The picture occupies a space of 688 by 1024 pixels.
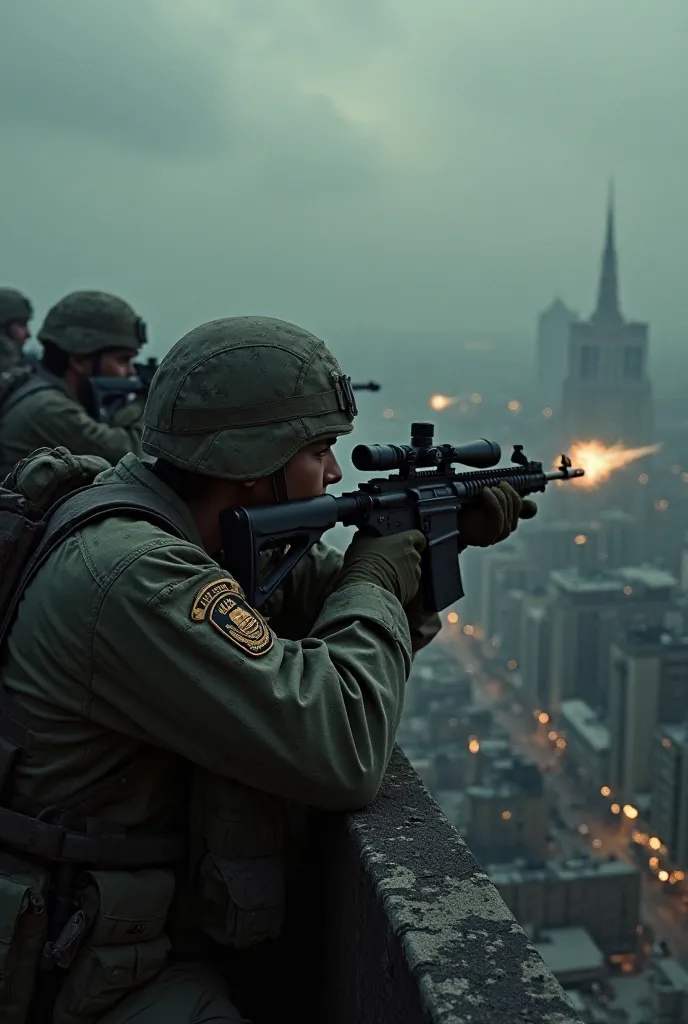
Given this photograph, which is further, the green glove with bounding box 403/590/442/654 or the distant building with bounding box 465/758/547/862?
the distant building with bounding box 465/758/547/862

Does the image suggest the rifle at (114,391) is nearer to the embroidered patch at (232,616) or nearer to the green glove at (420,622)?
the green glove at (420,622)

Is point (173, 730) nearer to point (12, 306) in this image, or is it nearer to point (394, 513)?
point (394, 513)

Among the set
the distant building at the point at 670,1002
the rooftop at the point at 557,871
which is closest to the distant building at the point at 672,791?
the rooftop at the point at 557,871

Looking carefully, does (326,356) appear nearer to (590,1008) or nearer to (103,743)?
(103,743)

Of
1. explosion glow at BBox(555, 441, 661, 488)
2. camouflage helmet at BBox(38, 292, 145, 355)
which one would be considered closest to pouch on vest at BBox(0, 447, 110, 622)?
explosion glow at BBox(555, 441, 661, 488)

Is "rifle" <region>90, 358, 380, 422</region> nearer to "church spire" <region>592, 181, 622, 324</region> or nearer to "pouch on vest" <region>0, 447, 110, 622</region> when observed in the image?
"pouch on vest" <region>0, 447, 110, 622</region>

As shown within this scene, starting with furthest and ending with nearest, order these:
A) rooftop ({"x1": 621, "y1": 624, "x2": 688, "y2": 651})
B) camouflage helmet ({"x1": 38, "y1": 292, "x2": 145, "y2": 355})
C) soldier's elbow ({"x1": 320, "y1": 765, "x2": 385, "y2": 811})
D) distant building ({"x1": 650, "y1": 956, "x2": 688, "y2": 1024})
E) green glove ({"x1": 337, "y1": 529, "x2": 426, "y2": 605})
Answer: rooftop ({"x1": 621, "y1": 624, "x2": 688, "y2": 651}) → distant building ({"x1": 650, "y1": 956, "x2": 688, "y2": 1024}) → camouflage helmet ({"x1": 38, "y1": 292, "x2": 145, "y2": 355}) → green glove ({"x1": 337, "y1": 529, "x2": 426, "y2": 605}) → soldier's elbow ({"x1": 320, "y1": 765, "x2": 385, "y2": 811})
